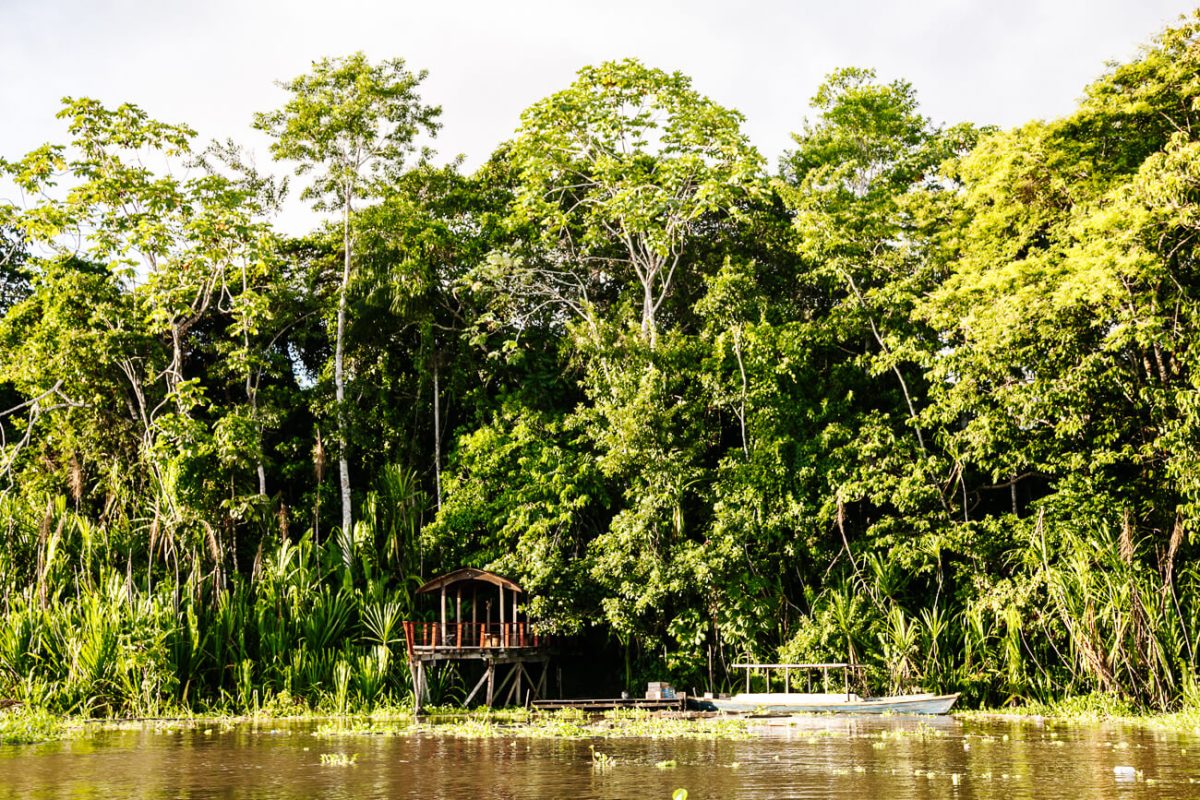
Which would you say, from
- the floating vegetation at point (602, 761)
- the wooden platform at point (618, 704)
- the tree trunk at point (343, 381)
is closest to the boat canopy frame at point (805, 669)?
the wooden platform at point (618, 704)

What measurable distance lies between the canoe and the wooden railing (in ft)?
12.2

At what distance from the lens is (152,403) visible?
2423cm

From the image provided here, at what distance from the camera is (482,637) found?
2059cm

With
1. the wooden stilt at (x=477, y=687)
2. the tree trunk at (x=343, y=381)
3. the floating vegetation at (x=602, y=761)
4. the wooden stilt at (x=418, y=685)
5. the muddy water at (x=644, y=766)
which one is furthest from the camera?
the tree trunk at (x=343, y=381)

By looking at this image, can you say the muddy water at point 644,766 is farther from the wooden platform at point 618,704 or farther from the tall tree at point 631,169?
the tall tree at point 631,169

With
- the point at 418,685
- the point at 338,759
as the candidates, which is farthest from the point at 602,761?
the point at 418,685

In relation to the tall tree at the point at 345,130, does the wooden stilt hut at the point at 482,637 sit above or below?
below

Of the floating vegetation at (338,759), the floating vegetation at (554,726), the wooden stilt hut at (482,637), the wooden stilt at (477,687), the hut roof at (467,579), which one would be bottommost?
the floating vegetation at (554,726)

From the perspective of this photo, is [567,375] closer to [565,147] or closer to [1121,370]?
[565,147]

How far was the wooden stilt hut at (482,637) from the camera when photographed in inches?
793

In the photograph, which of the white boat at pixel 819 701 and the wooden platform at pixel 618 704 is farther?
the wooden platform at pixel 618 704

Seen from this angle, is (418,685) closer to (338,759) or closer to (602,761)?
(338,759)

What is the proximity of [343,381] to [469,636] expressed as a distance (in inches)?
282

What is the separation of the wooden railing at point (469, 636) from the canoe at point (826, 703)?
12.2 ft
